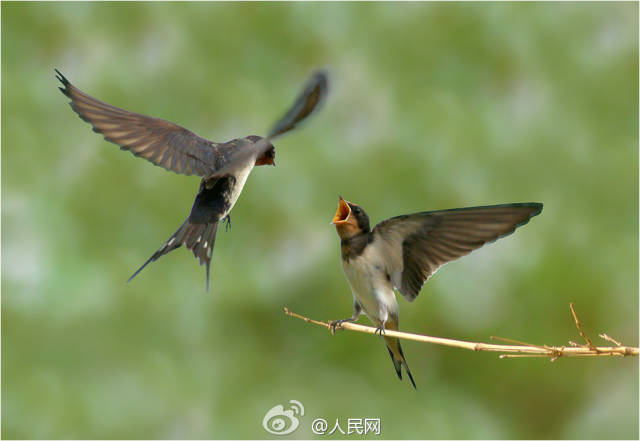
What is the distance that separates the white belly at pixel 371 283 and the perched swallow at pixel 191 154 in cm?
16

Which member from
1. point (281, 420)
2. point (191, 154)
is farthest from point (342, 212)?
point (281, 420)

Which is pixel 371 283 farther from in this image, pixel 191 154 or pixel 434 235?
pixel 191 154

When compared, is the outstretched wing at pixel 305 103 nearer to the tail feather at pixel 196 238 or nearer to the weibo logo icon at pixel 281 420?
the tail feather at pixel 196 238

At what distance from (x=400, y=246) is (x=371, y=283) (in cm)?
6

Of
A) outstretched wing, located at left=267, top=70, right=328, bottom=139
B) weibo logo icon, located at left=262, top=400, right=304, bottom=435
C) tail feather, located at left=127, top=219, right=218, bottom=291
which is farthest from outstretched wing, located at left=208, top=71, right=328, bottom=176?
weibo logo icon, located at left=262, top=400, right=304, bottom=435

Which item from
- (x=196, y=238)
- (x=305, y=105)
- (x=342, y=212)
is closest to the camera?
(x=305, y=105)

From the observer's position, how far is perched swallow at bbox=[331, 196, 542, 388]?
70cm

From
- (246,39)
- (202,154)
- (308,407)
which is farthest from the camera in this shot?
(246,39)

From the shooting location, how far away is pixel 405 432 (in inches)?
73.4

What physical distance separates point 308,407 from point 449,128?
0.84 metres

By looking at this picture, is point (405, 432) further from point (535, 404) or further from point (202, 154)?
Result: point (202, 154)

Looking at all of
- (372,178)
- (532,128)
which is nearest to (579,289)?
(532,128)

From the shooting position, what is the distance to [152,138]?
2.35 feet

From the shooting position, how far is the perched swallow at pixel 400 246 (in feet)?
2.29
